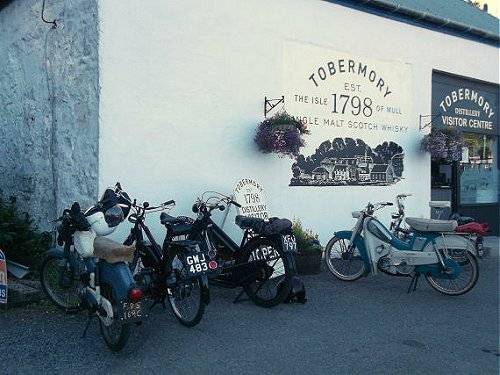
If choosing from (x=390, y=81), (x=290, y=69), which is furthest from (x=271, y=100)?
(x=390, y=81)

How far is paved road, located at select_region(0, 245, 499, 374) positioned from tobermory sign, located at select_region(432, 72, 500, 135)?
5.29 metres

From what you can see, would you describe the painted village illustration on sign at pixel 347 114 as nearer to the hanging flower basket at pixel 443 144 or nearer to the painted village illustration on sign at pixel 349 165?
the painted village illustration on sign at pixel 349 165

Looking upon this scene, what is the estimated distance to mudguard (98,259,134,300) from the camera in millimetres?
4250

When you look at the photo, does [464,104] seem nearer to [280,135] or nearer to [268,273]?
[280,135]

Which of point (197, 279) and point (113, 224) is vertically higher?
point (113, 224)

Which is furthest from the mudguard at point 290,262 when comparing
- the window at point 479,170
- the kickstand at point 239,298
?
the window at point 479,170

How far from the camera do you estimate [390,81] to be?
9.59 m

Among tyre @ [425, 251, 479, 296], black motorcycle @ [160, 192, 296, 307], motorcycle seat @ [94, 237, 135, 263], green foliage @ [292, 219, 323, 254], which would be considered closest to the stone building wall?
black motorcycle @ [160, 192, 296, 307]

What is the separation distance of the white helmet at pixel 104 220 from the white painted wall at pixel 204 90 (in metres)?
1.83

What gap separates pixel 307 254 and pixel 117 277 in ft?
11.9

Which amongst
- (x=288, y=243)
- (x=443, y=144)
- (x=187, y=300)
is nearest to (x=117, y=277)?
(x=187, y=300)

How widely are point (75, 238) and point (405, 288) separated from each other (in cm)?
420

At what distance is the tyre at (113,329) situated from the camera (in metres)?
4.25

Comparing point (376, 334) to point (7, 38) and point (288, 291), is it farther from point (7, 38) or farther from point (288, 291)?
point (7, 38)
